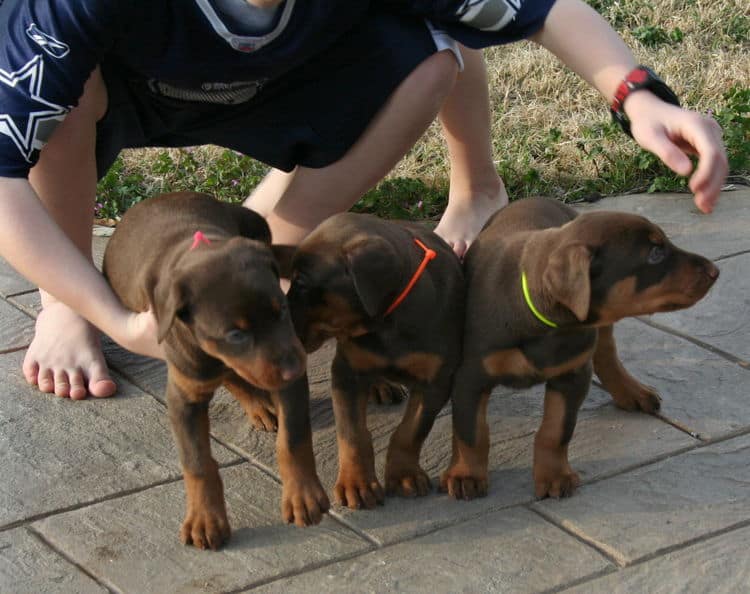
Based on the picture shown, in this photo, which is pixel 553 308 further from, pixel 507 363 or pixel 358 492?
pixel 358 492

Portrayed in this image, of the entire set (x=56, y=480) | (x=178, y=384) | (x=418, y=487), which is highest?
(x=178, y=384)

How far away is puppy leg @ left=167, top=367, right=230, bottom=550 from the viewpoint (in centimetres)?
304

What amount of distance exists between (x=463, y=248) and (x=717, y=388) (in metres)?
1.26

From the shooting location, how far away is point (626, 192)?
5586mm

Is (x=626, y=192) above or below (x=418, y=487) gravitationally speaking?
above

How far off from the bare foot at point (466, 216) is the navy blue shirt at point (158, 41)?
37.8 inches

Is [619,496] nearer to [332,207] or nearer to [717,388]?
[717,388]

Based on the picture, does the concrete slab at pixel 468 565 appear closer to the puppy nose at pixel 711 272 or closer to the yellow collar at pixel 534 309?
the yellow collar at pixel 534 309

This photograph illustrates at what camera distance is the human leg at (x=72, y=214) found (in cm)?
385

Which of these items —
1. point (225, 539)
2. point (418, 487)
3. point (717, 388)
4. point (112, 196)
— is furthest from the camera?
point (112, 196)

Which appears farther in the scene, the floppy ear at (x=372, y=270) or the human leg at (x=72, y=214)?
the human leg at (x=72, y=214)

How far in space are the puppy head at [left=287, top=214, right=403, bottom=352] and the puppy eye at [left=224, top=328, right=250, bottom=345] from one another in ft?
1.11

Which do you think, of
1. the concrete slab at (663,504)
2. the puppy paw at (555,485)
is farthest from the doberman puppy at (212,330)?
the concrete slab at (663,504)

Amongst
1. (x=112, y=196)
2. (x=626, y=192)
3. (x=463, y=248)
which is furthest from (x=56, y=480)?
(x=626, y=192)
